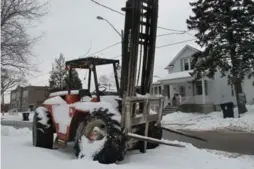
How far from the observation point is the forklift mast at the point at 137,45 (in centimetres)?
686

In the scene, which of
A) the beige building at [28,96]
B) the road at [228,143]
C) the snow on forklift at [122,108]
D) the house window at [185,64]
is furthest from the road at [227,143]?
the beige building at [28,96]

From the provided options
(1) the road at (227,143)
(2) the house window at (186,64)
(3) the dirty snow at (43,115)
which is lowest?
(1) the road at (227,143)

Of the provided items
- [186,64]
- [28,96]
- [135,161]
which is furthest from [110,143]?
[28,96]

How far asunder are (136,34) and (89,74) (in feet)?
6.67

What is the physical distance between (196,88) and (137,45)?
28.8m

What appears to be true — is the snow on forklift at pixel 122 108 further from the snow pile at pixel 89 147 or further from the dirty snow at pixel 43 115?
the dirty snow at pixel 43 115

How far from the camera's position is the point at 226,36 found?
75.5ft

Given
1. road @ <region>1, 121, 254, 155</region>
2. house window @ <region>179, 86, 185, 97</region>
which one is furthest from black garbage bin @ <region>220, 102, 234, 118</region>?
house window @ <region>179, 86, 185, 97</region>

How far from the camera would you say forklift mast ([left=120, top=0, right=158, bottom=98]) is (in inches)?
270

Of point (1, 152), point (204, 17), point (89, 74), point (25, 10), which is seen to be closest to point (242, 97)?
point (204, 17)

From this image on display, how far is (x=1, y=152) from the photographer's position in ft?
23.2

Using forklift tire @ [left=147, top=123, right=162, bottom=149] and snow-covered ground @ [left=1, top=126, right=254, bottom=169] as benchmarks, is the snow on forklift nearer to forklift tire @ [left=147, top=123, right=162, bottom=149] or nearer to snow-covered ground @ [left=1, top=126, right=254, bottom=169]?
forklift tire @ [left=147, top=123, right=162, bottom=149]

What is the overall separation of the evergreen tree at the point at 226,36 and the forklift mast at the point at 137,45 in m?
16.3

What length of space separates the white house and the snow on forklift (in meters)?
22.4
